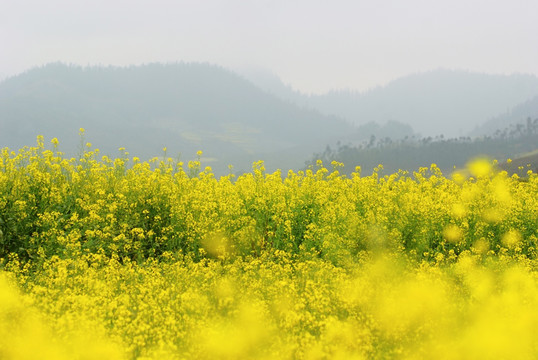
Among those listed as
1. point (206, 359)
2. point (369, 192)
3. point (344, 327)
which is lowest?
point (206, 359)

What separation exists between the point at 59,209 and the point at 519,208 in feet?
35.9

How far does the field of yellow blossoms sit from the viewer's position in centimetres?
552

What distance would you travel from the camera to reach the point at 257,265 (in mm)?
8453

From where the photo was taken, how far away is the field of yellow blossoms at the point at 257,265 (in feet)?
18.1

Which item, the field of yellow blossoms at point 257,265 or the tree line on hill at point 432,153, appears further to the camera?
the tree line on hill at point 432,153

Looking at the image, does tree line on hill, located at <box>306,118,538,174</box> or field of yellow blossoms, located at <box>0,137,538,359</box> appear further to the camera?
tree line on hill, located at <box>306,118,538,174</box>

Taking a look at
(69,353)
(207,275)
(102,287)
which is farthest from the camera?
(207,275)

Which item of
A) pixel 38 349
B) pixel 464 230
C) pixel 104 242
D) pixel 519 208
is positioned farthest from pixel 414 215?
pixel 38 349

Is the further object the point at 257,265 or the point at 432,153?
the point at 432,153

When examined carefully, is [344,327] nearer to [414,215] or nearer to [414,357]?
[414,357]

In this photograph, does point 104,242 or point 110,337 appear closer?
point 110,337

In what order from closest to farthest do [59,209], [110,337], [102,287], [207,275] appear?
[110,337] → [102,287] → [207,275] → [59,209]

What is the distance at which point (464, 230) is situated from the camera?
1105cm

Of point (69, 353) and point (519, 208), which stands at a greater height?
point (519, 208)
